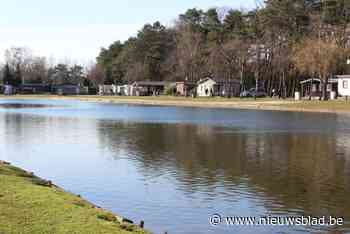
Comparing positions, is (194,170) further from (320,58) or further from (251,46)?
(251,46)

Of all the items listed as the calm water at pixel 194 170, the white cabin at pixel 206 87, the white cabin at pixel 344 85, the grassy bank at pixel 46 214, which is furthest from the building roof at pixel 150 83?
the grassy bank at pixel 46 214

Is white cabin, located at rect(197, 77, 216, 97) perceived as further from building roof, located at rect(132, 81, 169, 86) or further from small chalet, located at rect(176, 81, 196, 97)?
building roof, located at rect(132, 81, 169, 86)

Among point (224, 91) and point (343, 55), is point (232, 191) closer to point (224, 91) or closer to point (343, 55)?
point (343, 55)

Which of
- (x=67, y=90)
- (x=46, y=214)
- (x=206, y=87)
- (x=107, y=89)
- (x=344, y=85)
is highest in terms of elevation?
(x=344, y=85)

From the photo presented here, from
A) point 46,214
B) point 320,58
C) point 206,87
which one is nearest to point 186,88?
point 206,87

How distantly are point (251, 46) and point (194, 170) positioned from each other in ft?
249

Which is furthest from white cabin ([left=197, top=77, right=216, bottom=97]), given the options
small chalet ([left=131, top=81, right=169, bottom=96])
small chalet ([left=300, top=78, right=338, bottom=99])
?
small chalet ([left=300, top=78, right=338, bottom=99])

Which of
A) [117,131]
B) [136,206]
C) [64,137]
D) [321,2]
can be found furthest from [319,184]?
[321,2]

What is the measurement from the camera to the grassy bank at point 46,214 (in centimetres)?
931

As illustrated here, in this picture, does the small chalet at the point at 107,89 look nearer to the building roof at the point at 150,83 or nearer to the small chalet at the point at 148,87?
the small chalet at the point at 148,87

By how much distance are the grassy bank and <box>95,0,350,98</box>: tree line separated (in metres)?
66.4

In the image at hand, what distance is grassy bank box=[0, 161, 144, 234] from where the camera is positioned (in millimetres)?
9312

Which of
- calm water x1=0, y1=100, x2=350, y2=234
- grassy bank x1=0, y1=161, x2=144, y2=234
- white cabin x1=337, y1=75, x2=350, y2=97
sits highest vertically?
white cabin x1=337, y1=75, x2=350, y2=97

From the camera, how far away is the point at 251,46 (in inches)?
3716
